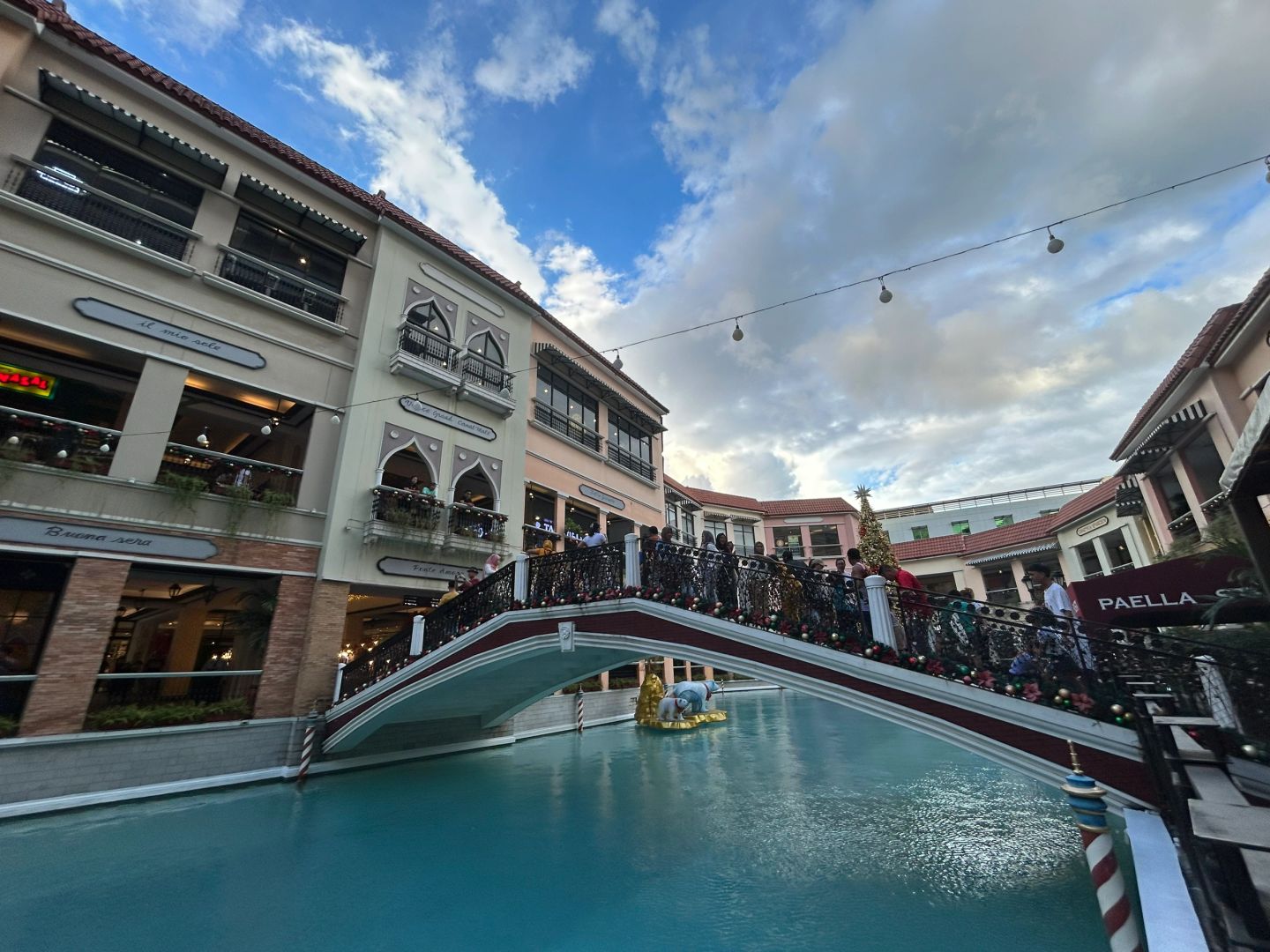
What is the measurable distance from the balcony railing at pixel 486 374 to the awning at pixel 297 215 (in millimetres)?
4051

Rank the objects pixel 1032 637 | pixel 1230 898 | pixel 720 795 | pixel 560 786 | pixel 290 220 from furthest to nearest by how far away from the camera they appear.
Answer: pixel 290 220 → pixel 560 786 → pixel 720 795 → pixel 1032 637 → pixel 1230 898

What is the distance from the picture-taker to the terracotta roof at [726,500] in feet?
114

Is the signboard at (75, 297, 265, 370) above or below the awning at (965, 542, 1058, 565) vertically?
above

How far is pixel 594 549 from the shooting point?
9180 mm

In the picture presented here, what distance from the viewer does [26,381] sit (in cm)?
1015

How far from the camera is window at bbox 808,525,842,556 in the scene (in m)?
38.8

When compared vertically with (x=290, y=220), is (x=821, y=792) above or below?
below

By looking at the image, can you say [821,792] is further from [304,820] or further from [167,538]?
[167,538]

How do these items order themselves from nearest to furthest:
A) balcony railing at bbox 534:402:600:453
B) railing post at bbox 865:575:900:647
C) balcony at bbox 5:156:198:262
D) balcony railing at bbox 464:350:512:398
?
railing post at bbox 865:575:900:647, balcony at bbox 5:156:198:262, balcony railing at bbox 464:350:512:398, balcony railing at bbox 534:402:600:453

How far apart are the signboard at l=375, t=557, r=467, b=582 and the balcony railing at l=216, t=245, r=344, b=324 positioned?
6426mm

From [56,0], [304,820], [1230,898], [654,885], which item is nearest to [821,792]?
[654,885]

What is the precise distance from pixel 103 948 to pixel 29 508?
323 inches

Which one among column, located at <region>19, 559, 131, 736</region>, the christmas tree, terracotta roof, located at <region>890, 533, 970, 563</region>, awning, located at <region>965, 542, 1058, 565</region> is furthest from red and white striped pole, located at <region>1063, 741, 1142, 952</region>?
terracotta roof, located at <region>890, 533, 970, 563</region>

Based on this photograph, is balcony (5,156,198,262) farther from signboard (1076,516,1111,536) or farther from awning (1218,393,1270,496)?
signboard (1076,516,1111,536)
